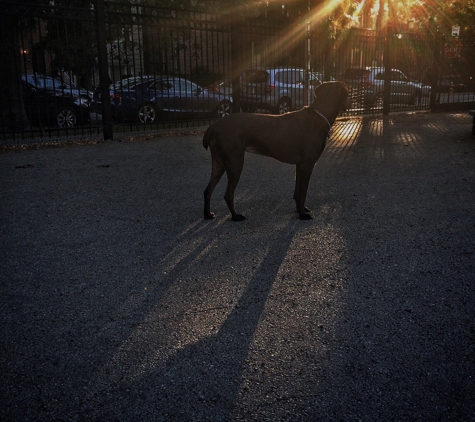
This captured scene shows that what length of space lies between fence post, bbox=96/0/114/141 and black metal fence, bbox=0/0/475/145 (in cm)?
2

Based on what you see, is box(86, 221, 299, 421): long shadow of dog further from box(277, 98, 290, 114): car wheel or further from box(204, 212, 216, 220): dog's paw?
box(277, 98, 290, 114): car wheel

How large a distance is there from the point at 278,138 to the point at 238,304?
7.20 feet

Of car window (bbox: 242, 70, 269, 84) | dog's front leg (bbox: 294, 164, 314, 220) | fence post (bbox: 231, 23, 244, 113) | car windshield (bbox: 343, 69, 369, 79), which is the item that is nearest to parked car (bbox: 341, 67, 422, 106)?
car windshield (bbox: 343, 69, 369, 79)

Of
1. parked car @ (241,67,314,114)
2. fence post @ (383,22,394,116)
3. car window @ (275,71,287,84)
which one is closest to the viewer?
parked car @ (241,67,314,114)

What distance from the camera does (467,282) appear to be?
3424 millimetres

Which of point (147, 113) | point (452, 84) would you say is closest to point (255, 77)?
point (147, 113)

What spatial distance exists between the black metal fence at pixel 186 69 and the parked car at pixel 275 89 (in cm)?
3

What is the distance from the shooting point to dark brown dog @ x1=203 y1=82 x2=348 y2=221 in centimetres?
462

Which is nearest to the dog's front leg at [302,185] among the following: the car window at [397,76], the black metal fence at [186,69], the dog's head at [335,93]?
the dog's head at [335,93]

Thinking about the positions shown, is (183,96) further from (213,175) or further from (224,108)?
(213,175)

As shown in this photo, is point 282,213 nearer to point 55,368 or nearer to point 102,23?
point 55,368

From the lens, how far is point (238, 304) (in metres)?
3.11

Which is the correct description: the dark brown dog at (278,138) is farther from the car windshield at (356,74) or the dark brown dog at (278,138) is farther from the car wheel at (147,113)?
the car windshield at (356,74)

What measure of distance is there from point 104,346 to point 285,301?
1187 millimetres
